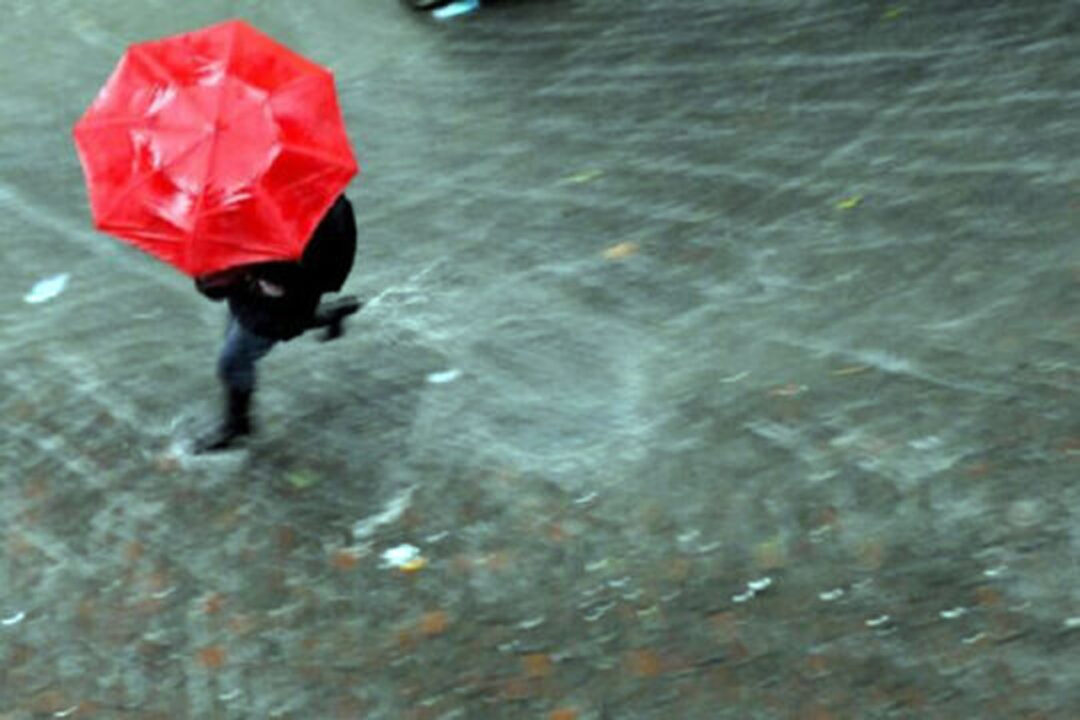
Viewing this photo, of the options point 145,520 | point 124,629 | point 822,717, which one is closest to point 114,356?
point 145,520

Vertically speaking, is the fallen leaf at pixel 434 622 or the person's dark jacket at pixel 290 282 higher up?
the person's dark jacket at pixel 290 282

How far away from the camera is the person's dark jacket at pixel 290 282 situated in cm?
461

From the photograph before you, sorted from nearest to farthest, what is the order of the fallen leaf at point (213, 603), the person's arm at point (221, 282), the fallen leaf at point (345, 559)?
the person's arm at point (221, 282) < the fallen leaf at point (213, 603) < the fallen leaf at point (345, 559)

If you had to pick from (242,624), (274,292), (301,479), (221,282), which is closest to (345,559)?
(242,624)

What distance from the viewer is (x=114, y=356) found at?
20.3 feet

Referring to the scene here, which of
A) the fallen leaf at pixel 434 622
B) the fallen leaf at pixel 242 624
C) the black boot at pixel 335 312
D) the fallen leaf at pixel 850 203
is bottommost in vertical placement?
the fallen leaf at pixel 434 622

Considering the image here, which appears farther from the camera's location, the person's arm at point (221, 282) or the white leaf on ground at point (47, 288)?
the white leaf on ground at point (47, 288)

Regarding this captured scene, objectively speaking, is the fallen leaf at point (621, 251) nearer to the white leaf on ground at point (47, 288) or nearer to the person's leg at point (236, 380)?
the person's leg at point (236, 380)

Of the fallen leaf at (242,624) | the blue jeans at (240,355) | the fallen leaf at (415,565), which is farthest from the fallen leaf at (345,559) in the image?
the blue jeans at (240,355)

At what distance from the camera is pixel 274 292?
4.71 meters

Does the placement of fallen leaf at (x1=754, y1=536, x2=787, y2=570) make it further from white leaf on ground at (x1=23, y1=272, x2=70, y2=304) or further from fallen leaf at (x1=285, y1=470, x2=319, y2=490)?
white leaf on ground at (x1=23, y1=272, x2=70, y2=304)

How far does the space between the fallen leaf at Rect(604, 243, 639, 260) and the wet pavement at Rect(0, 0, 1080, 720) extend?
46mm

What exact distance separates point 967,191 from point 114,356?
397cm

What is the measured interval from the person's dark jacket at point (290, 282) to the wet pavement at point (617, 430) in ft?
2.51
